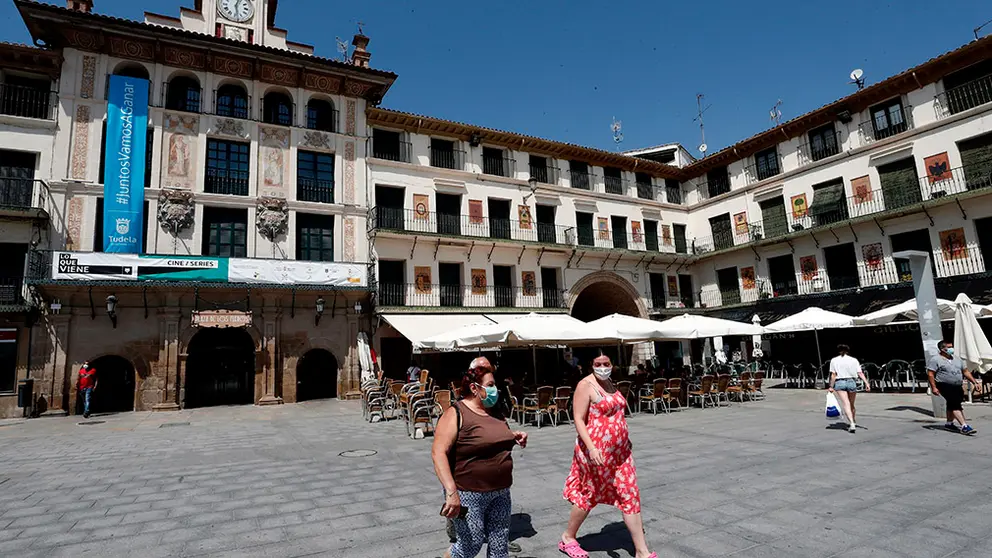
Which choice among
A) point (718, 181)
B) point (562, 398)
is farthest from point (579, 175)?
point (562, 398)

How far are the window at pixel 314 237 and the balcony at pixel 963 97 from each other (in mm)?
23995

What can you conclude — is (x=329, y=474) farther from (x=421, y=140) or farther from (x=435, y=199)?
(x=421, y=140)

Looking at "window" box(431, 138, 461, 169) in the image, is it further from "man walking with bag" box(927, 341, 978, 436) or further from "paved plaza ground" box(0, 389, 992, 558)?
"man walking with bag" box(927, 341, 978, 436)

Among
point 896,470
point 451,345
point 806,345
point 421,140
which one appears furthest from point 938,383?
point 421,140

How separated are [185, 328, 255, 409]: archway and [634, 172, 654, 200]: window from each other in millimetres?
20519

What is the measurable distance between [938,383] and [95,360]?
21642 millimetres

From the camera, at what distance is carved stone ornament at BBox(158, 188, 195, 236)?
1706 cm

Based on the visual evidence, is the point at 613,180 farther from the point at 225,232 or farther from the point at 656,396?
the point at 225,232

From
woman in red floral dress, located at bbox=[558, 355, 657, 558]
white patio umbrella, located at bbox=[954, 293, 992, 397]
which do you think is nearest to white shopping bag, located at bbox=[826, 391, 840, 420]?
white patio umbrella, located at bbox=[954, 293, 992, 397]

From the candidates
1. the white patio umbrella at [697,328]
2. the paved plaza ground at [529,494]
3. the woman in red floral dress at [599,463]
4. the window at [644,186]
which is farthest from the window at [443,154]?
the woman in red floral dress at [599,463]

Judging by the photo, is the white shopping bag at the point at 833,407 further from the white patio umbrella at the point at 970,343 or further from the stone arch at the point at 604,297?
the stone arch at the point at 604,297

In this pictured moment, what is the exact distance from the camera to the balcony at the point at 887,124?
20406mm

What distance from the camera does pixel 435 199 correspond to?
2189 centimetres

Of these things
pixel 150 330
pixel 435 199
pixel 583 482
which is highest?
pixel 435 199
